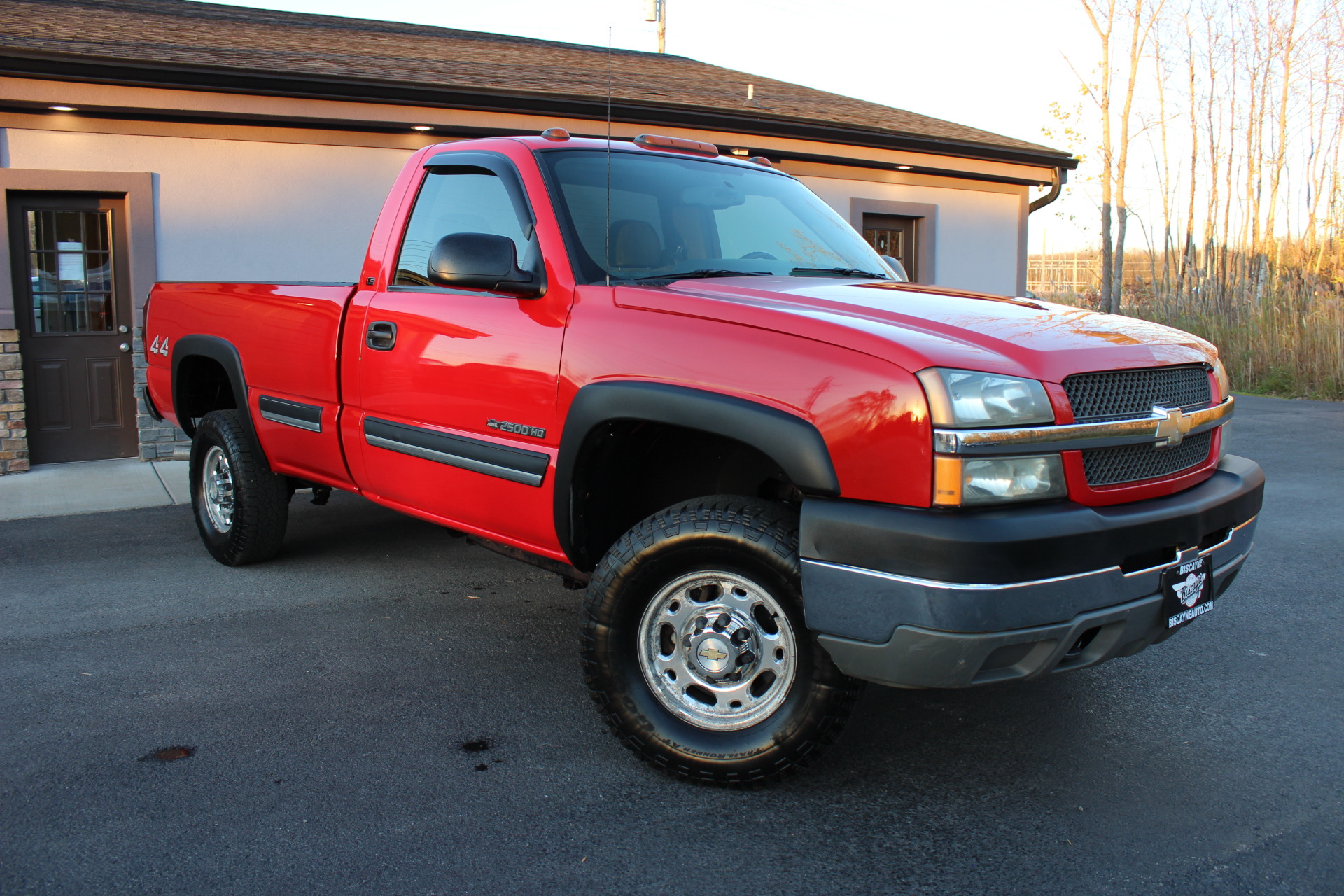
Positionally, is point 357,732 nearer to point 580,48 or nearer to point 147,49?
point 147,49

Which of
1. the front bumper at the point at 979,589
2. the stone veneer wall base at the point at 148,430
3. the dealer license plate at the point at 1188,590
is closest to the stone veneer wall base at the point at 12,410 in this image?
the stone veneer wall base at the point at 148,430

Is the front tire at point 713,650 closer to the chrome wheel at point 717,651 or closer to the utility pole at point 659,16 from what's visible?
the chrome wheel at point 717,651

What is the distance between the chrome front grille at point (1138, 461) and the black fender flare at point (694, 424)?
72 cm

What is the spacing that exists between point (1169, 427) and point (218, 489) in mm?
4753

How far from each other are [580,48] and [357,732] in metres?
13.5

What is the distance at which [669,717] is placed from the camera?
3.13 meters

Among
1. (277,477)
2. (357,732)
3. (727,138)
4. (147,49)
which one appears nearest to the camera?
(357,732)

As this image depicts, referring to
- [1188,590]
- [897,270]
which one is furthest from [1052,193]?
[1188,590]

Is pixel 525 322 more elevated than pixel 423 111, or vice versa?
pixel 423 111

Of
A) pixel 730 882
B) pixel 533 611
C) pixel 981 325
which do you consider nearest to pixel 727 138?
pixel 533 611

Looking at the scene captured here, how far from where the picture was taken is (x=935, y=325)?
292 centimetres

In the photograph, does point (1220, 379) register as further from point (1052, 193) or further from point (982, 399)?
point (1052, 193)

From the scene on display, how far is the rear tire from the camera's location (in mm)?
5246

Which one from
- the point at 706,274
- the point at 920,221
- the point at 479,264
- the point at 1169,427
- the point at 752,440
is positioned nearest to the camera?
the point at 752,440
